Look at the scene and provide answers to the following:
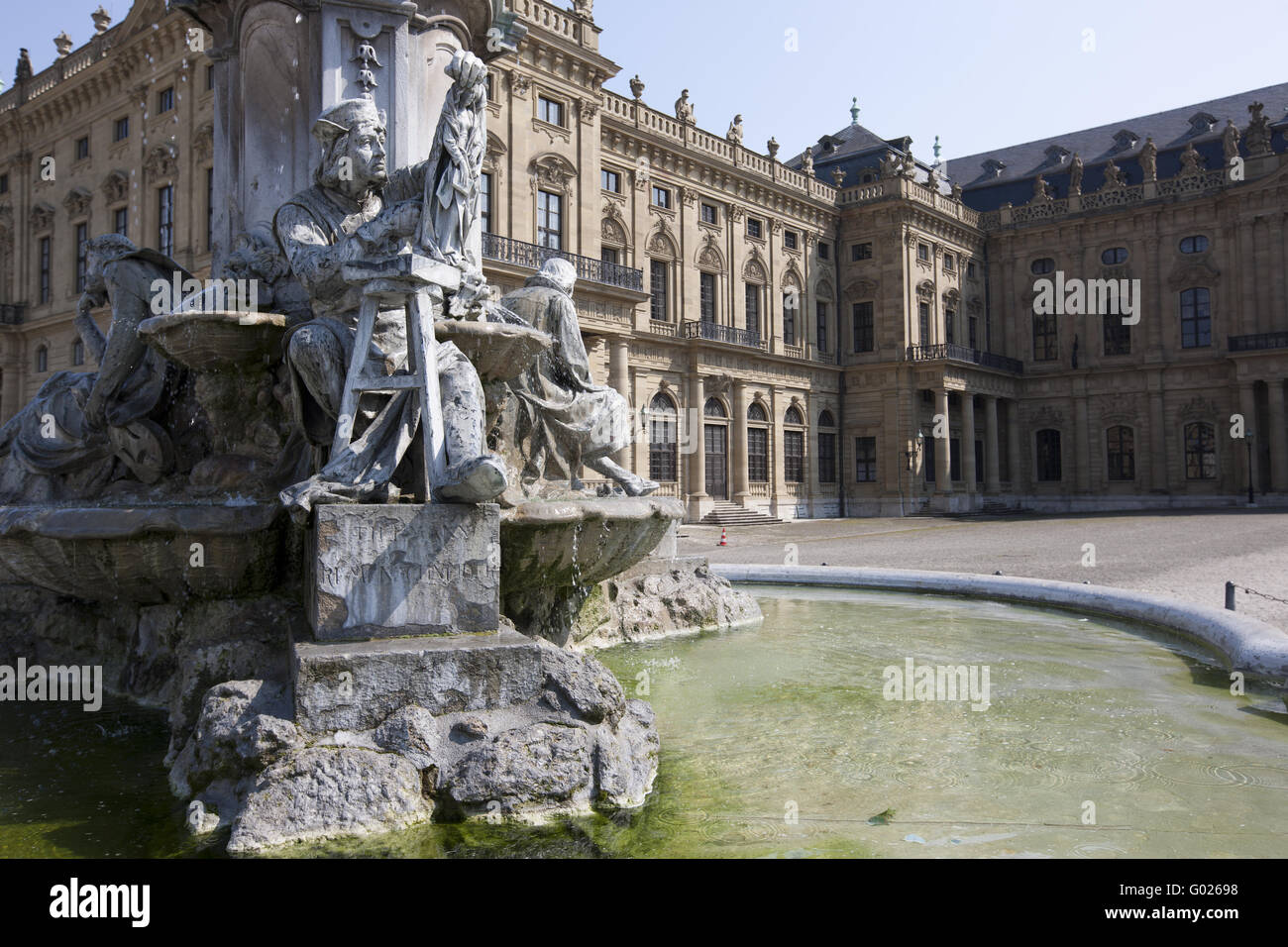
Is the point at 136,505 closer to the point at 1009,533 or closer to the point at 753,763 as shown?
the point at 753,763

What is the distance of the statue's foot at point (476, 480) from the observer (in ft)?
11.5

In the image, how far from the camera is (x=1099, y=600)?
322 inches

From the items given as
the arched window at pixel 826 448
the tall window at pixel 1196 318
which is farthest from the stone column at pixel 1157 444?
the arched window at pixel 826 448

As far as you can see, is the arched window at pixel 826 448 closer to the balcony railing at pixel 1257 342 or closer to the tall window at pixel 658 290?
the tall window at pixel 658 290

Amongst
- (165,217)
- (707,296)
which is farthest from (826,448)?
(165,217)

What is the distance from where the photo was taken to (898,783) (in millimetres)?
3600

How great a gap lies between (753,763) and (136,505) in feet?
10.4

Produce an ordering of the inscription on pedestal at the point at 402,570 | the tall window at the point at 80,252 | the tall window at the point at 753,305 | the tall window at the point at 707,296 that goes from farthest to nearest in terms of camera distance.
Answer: the tall window at the point at 753,305 → the tall window at the point at 707,296 → the tall window at the point at 80,252 → the inscription on pedestal at the point at 402,570

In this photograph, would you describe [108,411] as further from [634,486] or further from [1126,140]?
[1126,140]

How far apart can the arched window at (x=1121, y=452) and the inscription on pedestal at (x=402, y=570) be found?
4748 centimetres

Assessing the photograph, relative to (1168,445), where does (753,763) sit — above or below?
below

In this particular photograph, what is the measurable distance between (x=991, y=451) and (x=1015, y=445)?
2.24m
